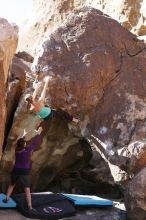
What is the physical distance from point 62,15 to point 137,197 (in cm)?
1129

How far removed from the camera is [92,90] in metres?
9.27

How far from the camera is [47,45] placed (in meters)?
9.44

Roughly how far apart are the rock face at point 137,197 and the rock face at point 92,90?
2.25 feet

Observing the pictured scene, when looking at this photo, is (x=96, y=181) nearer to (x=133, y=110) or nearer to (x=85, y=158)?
(x=85, y=158)

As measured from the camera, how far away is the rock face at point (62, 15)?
1488cm

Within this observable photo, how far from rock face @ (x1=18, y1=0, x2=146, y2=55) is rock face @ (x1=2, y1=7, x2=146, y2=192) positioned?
5.04 m

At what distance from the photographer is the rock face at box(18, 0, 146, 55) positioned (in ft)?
48.8

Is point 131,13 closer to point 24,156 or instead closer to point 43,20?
point 43,20

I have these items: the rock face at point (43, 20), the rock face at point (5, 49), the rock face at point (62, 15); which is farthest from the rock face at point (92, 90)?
the rock face at point (43, 20)

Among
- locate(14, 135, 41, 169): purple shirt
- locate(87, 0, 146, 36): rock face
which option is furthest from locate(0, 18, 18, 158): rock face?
locate(87, 0, 146, 36): rock face

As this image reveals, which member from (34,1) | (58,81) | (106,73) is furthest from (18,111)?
(34,1)

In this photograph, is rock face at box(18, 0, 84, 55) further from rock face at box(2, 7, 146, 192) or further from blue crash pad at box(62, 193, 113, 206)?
blue crash pad at box(62, 193, 113, 206)

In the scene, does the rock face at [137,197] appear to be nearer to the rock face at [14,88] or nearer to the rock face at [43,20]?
the rock face at [14,88]

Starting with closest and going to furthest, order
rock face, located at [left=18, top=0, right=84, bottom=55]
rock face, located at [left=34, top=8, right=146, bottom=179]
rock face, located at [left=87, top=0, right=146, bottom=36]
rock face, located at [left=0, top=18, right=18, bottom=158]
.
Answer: rock face, located at [left=0, top=18, right=18, bottom=158] → rock face, located at [left=34, top=8, right=146, bottom=179] → rock face, located at [left=87, top=0, right=146, bottom=36] → rock face, located at [left=18, top=0, right=84, bottom=55]
